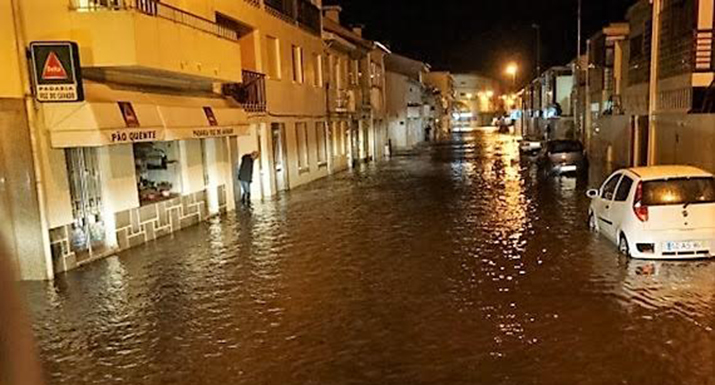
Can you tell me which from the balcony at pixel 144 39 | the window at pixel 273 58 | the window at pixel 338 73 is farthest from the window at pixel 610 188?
the window at pixel 338 73

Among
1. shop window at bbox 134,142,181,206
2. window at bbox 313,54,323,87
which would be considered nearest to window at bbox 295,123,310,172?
window at bbox 313,54,323,87

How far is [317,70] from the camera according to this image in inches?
1188

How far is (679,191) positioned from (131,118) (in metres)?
10.3

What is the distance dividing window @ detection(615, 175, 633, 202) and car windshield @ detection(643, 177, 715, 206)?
1.53 feet

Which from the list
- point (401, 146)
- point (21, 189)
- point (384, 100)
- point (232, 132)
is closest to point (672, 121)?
point (232, 132)

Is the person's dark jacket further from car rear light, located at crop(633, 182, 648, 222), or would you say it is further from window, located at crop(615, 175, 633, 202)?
car rear light, located at crop(633, 182, 648, 222)

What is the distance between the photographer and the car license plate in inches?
420

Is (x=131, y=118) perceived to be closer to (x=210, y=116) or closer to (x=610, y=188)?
(x=210, y=116)

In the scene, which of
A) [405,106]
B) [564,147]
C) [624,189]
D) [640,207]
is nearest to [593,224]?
[624,189]

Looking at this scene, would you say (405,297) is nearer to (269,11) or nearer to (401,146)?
(269,11)

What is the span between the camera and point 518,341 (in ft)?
24.0

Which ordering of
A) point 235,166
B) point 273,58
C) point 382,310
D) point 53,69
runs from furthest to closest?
point 273,58 < point 235,166 < point 53,69 < point 382,310

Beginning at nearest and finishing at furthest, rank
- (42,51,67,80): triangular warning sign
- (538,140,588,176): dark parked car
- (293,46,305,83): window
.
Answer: (42,51,67,80): triangular warning sign < (293,46,305,83): window < (538,140,588,176): dark parked car

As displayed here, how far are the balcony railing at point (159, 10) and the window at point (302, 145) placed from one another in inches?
341
